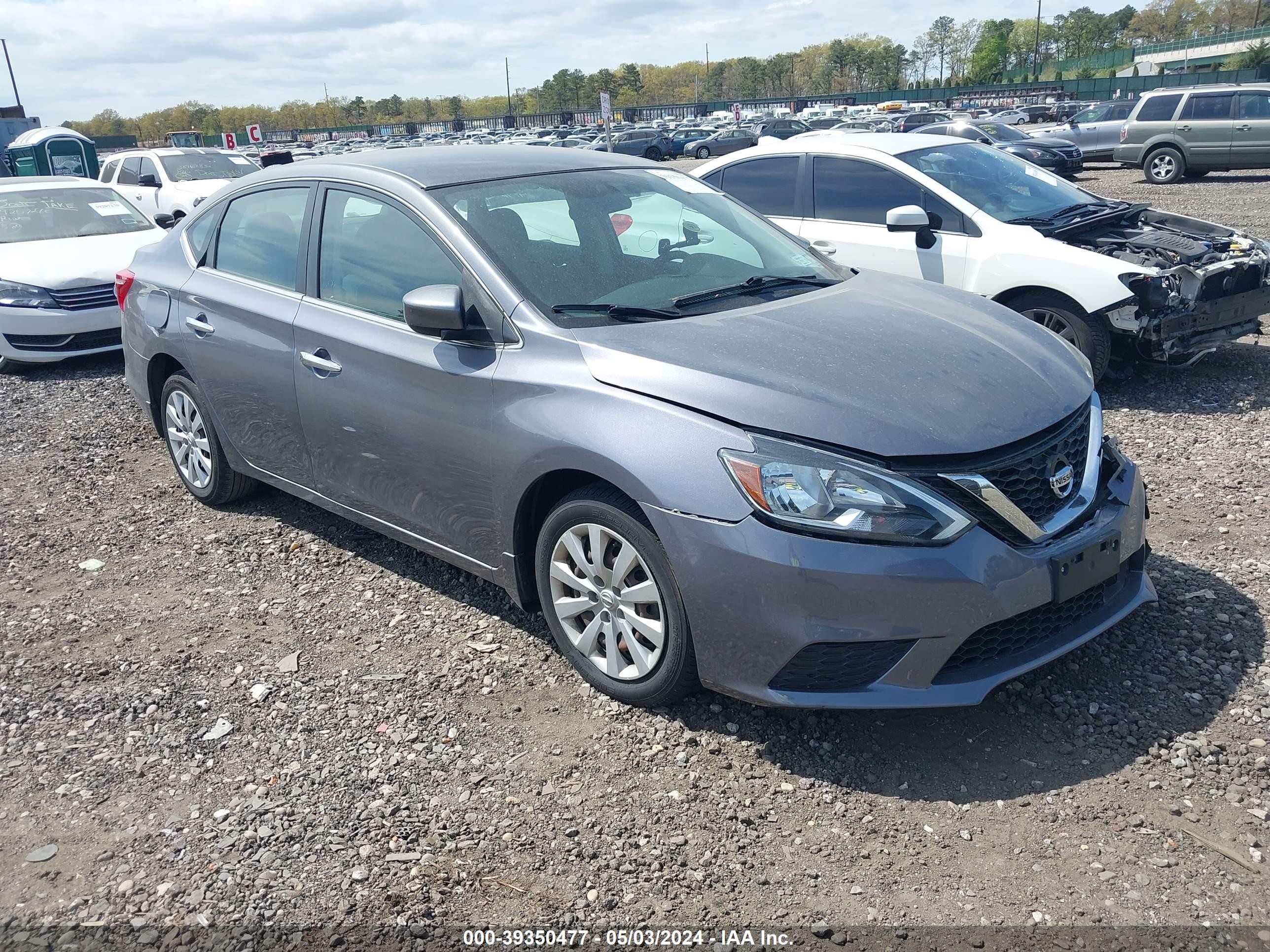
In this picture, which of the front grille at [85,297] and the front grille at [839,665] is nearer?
the front grille at [839,665]

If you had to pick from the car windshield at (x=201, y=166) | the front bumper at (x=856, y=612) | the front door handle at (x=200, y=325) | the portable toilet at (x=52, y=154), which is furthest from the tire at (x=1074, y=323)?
the portable toilet at (x=52, y=154)

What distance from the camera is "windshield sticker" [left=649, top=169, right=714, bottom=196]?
4715 mm

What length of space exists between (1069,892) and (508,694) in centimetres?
189

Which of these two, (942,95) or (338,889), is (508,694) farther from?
(942,95)

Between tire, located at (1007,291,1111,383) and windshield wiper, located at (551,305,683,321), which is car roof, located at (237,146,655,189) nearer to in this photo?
windshield wiper, located at (551,305,683,321)

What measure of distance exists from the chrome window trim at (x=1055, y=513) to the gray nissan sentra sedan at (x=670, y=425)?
10 millimetres

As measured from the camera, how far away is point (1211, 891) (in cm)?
253

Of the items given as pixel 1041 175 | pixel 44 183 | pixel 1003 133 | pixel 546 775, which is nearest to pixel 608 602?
pixel 546 775

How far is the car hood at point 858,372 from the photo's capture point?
9.80ft

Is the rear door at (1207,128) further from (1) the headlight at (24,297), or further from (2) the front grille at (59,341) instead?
(1) the headlight at (24,297)

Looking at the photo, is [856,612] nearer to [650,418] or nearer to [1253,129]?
[650,418]

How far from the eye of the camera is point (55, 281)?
8641mm

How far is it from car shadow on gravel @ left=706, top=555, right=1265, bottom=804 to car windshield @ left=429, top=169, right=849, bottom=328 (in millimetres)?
1498

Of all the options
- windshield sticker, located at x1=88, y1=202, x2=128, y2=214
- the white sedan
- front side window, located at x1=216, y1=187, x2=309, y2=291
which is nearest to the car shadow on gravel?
front side window, located at x1=216, y1=187, x2=309, y2=291
